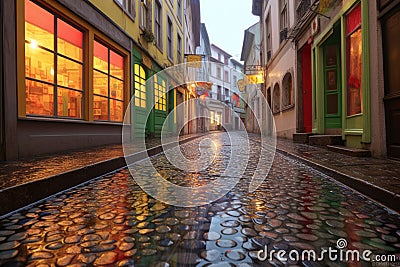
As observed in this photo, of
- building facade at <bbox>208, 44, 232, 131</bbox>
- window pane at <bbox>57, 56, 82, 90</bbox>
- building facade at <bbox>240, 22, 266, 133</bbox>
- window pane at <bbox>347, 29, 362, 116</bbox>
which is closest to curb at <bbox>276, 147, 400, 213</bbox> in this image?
window pane at <bbox>347, 29, 362, 116</bbox>

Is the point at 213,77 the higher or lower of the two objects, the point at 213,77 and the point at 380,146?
the higher

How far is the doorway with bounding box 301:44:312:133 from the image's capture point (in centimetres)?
920

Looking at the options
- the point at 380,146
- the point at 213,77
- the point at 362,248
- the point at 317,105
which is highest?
the point at 213,77

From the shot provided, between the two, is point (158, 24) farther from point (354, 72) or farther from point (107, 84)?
point (354, 72)

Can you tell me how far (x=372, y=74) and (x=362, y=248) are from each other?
384 centimetres

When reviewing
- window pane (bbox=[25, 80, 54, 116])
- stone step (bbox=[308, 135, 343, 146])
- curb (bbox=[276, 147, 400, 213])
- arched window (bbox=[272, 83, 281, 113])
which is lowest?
curb (bbox=[276, 147, 400, 213])

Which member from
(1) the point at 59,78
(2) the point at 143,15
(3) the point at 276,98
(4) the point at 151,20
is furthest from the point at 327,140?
(3) the point at 276,98

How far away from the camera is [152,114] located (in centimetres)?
1080

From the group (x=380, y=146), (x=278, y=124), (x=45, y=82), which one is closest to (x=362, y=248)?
(x=380, y=146)

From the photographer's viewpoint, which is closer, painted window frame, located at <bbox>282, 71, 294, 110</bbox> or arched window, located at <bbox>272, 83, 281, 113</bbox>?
painted window frame, located at <bbox>282, 71, 294, 110</bbox>

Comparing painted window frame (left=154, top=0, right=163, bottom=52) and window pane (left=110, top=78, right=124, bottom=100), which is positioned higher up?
painted window frame (left=154, top=0, right=163, bottom=52)

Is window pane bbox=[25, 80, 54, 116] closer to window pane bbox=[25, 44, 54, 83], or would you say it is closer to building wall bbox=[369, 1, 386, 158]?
window pane bbox=[25, 44, 54, 83]

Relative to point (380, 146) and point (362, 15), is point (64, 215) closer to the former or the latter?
point (380, 146)

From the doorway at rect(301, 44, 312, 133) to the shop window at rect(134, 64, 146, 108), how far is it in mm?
5214
